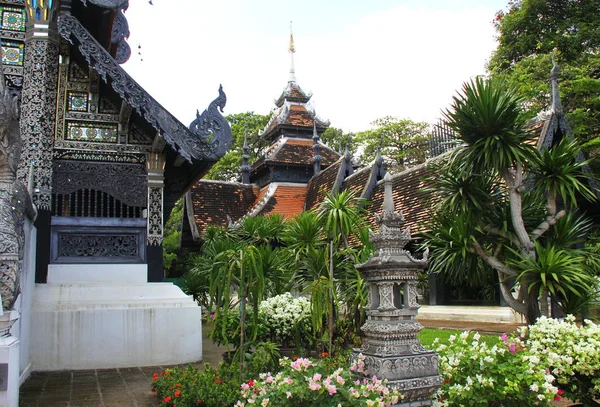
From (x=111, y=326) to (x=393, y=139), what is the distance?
30182 mm

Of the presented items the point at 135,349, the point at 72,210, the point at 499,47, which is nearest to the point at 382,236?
the point at 135,349

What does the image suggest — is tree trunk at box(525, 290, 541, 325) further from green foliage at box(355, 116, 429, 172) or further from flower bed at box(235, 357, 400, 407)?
green foliage at box(355, 116, 429, 172)

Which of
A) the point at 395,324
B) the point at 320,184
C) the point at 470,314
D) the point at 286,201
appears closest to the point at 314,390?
the point at 395,324

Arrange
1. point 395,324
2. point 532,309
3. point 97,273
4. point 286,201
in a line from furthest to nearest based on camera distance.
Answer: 1. point 286,201
2. point 97,273
3. point 532,309
4. point 395,324

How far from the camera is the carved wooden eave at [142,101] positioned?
749 centimetres

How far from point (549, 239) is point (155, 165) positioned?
6.15m

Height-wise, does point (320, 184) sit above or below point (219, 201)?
above

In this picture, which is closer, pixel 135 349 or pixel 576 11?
pixel 135 349

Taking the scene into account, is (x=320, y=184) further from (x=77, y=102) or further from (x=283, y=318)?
(x=283, y=318)

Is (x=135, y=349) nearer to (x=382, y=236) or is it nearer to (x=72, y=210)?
(x=72, y=210)

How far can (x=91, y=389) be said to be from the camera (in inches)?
237

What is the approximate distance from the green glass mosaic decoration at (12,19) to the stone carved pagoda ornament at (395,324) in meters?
6.21

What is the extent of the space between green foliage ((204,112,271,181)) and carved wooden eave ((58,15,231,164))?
78.9 ft

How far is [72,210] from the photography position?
8352 millimetres
